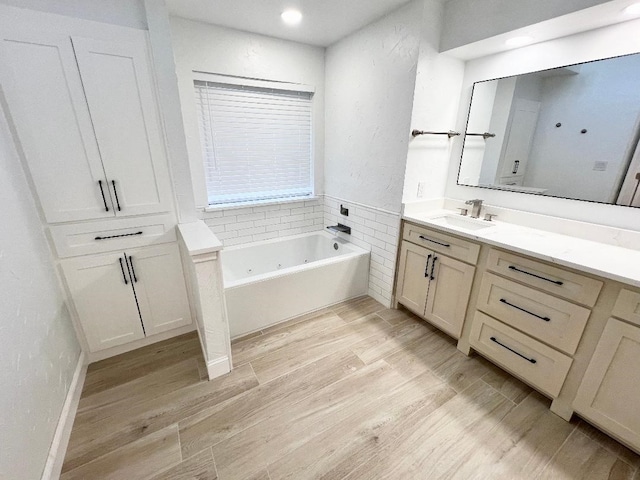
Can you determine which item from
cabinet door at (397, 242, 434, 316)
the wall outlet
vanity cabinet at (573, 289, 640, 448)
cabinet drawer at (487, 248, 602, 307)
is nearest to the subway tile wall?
cabinet door at (397, 242, 434, 316)

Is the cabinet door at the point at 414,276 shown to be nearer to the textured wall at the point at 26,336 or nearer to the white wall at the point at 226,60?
the white wall at the point at 226,60

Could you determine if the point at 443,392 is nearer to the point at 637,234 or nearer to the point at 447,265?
the point at 447,265

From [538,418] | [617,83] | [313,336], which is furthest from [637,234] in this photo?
[313,336]

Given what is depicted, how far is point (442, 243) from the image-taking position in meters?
1.93

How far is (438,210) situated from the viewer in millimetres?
2402

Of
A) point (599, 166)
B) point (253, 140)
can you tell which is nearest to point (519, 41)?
point (599, 166)

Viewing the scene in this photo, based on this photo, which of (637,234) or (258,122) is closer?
(637,234)

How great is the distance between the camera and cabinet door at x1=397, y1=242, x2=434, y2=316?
2.10 meters

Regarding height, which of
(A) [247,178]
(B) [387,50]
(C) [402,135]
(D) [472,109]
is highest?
(B) [387,50]

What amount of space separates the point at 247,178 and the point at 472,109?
211cm

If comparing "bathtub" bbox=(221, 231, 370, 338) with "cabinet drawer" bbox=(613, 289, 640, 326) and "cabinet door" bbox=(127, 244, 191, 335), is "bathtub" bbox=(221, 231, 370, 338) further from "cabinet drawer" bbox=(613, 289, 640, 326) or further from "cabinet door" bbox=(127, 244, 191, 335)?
"cabinet drawer" bbox=(613, 289, 640, 326)

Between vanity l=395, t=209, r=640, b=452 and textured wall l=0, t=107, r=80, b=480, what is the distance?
230 cm

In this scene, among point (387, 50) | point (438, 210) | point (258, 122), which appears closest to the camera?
point (387, 50)

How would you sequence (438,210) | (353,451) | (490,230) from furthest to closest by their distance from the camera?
(438,210) < (490,230) < (353,451)
